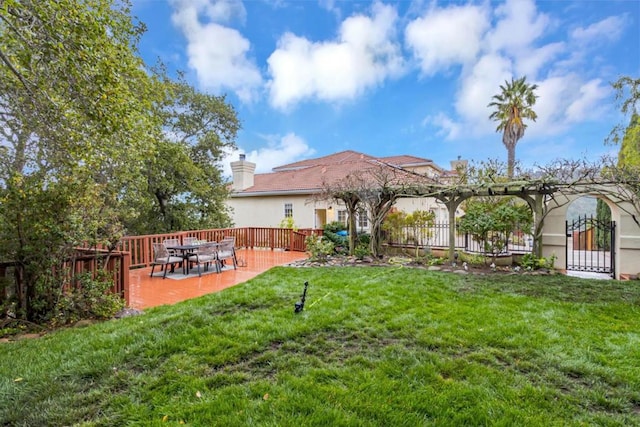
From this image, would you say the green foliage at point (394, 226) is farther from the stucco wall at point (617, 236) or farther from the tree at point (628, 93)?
the tree at point (628, 93)

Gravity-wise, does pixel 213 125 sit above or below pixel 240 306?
above

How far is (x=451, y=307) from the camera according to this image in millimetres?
4801

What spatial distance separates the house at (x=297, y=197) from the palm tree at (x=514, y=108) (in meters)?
5.45

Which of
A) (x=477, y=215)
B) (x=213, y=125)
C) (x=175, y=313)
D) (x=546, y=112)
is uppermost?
(x=546, y=112)

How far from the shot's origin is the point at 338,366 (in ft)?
9.80

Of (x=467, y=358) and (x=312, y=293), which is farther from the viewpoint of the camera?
(x=312, y=293)

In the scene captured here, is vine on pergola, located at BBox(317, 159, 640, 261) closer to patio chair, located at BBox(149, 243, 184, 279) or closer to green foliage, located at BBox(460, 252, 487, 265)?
green foliage, located at BBox(460, 252, 487, 265)

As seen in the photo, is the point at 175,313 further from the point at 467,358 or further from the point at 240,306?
the point at 467,358

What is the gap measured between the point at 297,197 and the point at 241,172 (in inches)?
174

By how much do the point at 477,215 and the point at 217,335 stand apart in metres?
7.78

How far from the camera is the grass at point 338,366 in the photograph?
2.29m

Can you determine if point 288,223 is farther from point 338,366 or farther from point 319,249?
point 338,366

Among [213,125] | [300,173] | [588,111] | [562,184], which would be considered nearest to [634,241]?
[562,184]

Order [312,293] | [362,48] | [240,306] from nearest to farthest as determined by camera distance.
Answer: [240,306]
[312,293]
[362,48]
